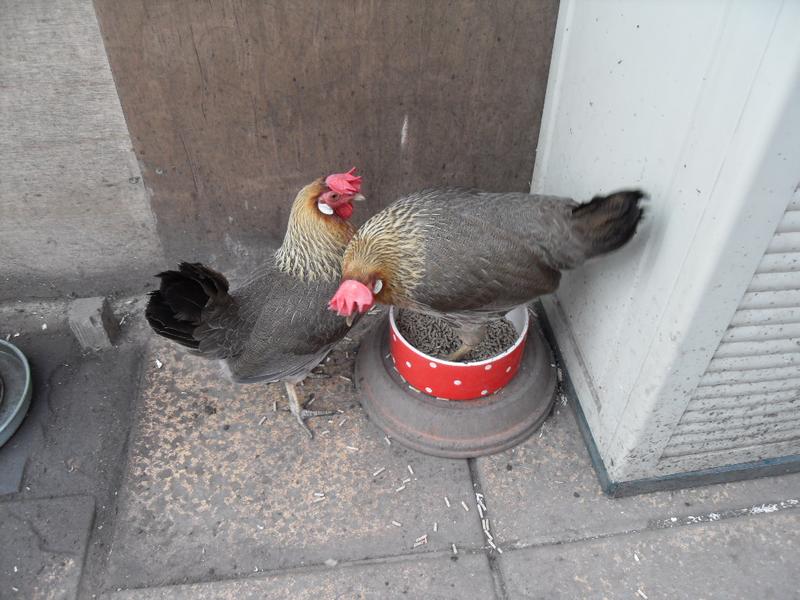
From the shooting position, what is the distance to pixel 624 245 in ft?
6.29

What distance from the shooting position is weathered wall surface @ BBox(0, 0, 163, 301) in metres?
2.34

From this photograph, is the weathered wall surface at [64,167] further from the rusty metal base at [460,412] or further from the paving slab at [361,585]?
the paving slab at [361,585]

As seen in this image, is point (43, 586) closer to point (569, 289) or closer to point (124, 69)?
point (124, 69)

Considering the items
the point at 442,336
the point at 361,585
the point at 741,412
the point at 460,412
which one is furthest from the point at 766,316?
the point at 361,585

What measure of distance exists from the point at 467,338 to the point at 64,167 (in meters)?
2.10

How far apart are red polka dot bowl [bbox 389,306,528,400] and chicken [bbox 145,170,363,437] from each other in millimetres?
323

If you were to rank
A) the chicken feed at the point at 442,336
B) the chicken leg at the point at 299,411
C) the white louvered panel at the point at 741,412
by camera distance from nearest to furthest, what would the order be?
1. the white louvered panel at the point at 741,412
2. the chicken leg at the point at 299,411
3. the chicken feed at the point at 442,336

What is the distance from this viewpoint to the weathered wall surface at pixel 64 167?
2340 millimetres

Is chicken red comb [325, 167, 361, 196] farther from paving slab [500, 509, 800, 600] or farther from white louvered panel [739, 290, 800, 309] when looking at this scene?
paving slab [500, 509, 800, 600]

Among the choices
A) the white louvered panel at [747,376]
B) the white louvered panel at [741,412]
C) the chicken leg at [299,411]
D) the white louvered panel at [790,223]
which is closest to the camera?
the white louvered panel at [790,223]

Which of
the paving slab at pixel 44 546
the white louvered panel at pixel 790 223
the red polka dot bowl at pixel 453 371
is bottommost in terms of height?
the paving slab at pixel 44 546

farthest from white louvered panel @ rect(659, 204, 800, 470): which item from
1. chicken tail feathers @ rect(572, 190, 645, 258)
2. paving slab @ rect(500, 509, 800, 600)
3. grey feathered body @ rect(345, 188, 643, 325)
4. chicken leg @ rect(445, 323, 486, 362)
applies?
chicken leg @ rect(445, 323, 486, 362)

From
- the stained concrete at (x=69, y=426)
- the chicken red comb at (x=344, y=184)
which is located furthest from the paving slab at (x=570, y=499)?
the stained concrete at (x=69, y=426)

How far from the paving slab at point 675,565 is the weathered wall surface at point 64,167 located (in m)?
2.46
